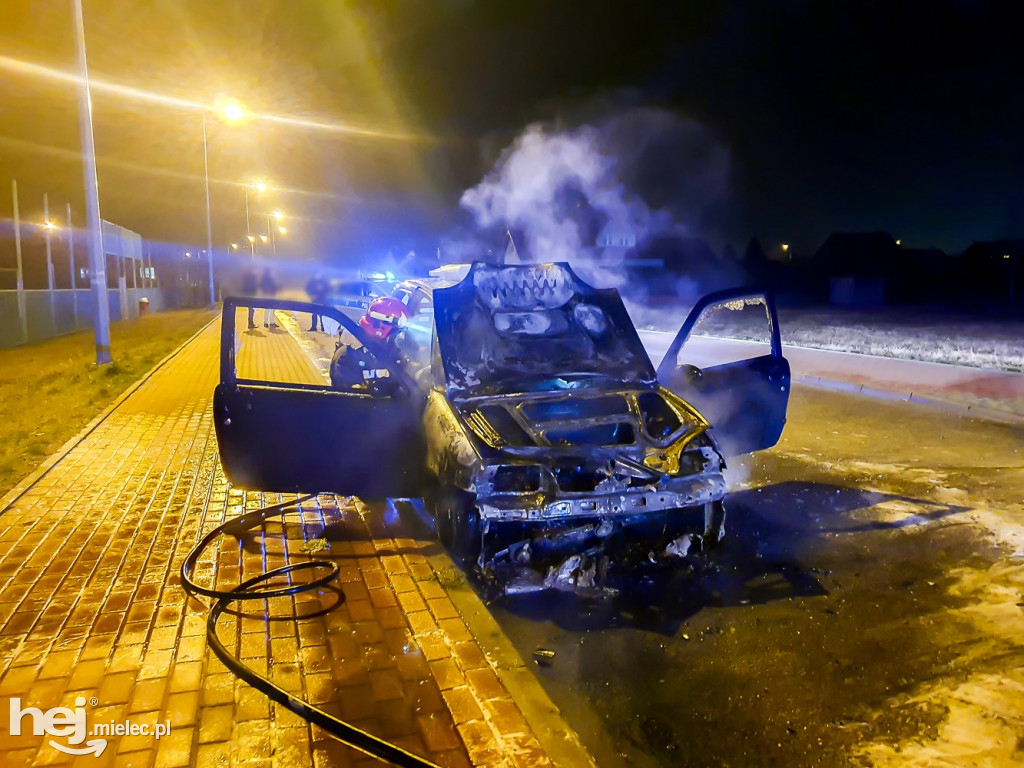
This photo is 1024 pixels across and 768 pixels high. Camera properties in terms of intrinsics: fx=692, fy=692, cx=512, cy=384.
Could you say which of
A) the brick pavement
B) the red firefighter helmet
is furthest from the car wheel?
the red firefighter helmet

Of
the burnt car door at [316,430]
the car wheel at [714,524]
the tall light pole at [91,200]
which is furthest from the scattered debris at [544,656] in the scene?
the tall light pole at [91,200]

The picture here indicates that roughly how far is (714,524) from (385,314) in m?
4.37

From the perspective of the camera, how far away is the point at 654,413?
4.75 m

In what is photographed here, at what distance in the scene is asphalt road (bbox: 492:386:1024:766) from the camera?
110 inches

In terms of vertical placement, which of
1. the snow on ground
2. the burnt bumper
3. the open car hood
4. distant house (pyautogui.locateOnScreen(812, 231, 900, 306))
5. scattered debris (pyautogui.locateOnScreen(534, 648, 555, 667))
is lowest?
scattered debris (pyautogui.locateOnScreen(534, 648, 555, 667))

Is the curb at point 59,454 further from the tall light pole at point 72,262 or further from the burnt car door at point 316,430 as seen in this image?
the tall light pole at point 72,262

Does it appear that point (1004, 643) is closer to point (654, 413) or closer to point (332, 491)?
point (654, 413)

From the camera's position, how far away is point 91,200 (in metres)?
13.5

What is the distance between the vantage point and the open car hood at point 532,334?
4.95 m

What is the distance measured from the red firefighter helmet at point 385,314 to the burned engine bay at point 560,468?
214 cm

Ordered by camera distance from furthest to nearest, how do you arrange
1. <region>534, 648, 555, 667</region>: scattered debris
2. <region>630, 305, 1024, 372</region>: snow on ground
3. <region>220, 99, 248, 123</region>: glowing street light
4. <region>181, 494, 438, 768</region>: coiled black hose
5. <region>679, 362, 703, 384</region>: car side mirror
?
<region>220, 99, 248, 123</region>: glowing street light < <region>630, 305, 1024, 372</region>: snow on ground < <region>679, 362, 703, 384</region>: car side mirror < <region>534, 648, 555, 667</region>: scattered debris < <region>181, 494, 438, 768</region>: coiled black hose

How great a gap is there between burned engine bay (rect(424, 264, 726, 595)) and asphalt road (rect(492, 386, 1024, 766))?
269 mm

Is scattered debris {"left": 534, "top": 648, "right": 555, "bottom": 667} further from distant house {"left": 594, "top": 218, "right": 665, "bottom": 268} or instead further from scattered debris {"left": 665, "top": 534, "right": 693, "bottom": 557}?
distant house {"left": 594, "top": 218, "right": 665, "bottom": 268}

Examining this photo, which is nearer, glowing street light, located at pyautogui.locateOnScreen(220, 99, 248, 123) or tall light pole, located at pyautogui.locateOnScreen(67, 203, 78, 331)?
glowing street light, located at pyautogui.locateOnScreen(220, 99, 248, 123)
